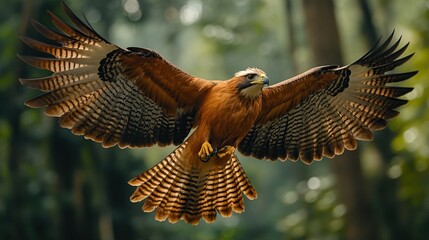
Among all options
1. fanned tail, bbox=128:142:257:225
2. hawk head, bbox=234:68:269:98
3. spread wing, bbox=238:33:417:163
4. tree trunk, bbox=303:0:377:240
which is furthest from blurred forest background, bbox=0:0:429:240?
spread wing, bbox=238:33:417:163

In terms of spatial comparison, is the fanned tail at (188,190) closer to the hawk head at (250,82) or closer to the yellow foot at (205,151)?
the yellow foot at (205,151)

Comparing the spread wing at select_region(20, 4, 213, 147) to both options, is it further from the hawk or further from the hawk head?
the hawk head

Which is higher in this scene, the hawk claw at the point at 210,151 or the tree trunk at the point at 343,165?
the tree trunk at the point at 343,165

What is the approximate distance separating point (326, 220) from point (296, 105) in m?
5.31

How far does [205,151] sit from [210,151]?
0.05m

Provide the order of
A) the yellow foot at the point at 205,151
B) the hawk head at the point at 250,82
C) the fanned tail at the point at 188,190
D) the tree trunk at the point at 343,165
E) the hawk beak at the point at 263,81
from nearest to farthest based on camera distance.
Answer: the hawk beak at the point at 263,81
the hawk head at the point at 250,82
the yellow foot at the point at 205,151
the fanned tail at the point at 188,190
the tree trunk at the point at 343,165

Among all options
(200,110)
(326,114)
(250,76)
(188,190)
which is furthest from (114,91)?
(326,114)

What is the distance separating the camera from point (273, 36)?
2514cm

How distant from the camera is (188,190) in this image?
6.43 metres

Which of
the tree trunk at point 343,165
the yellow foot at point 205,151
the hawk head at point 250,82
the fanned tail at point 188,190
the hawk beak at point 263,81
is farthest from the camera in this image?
the tree trunk at point 343,165

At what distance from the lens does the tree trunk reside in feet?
34.3

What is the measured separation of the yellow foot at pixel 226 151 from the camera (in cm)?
604

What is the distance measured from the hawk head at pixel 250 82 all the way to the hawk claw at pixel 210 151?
47cm

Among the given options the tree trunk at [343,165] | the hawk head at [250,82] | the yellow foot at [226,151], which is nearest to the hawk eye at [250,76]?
the hawk head at [250,82]
